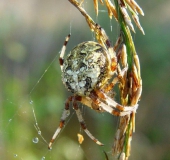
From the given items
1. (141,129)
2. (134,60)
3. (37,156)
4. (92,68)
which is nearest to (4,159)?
(37,156)

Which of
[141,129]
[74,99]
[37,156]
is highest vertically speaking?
[74,99]

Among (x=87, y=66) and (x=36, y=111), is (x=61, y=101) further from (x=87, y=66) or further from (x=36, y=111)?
(x=87, y=66)

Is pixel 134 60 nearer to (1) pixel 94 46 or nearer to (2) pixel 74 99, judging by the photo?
(1) pixel 94 46

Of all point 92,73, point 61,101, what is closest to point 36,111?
point 61,101

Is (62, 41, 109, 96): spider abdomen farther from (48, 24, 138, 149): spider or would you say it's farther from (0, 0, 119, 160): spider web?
(0, 0, 119, 160): spider web

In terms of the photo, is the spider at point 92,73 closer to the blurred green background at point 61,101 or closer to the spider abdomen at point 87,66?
the spider abdomen at point 87,66

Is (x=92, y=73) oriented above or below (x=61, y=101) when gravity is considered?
above

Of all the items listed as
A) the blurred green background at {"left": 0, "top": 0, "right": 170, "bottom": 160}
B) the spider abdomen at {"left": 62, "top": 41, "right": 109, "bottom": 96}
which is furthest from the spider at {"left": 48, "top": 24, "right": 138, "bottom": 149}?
the blurred green background at {"left": 0, "top": 0, "right": 170, "bottom": 160}
